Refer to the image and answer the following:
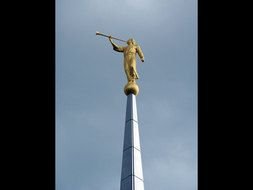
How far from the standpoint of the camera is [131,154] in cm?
3309

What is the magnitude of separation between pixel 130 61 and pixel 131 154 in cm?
559

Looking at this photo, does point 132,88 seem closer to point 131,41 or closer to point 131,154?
point 131,41

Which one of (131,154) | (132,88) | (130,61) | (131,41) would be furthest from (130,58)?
(131,154)

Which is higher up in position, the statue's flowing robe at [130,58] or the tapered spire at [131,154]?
the statue's flowing robe at [130,58]

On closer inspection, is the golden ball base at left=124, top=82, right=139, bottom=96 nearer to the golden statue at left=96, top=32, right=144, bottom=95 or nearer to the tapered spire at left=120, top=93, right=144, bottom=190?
the golden statue at left=96, top=32, right=144, bottom=95

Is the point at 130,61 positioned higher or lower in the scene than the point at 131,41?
lower

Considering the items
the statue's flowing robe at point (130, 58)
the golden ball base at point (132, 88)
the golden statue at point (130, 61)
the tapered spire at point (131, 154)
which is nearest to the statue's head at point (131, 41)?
the golden statue at point (130, 61)

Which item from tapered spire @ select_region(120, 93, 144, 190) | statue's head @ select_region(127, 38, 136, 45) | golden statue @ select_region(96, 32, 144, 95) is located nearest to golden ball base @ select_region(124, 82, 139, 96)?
golden statue @ select_region(96, 32, 144, 95)

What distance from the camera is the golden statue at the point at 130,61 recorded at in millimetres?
35406

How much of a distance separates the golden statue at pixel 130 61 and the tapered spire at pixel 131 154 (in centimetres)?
41

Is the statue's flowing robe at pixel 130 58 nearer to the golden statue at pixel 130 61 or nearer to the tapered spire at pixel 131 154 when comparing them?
the golden statue at pixel 130 61
